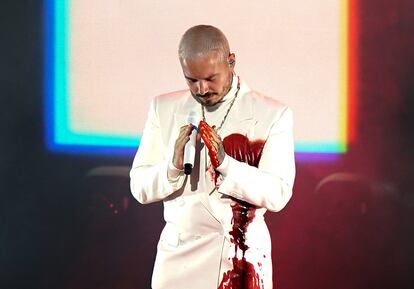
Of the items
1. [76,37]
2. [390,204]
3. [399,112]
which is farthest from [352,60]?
[76,37]

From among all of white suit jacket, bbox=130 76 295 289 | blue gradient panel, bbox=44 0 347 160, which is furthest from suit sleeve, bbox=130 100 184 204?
blue gradient panel, bbox=44 0 347 160

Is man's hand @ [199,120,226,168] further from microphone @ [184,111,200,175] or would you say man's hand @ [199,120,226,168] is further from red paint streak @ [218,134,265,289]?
red paint streak @ [218,134,265,289]

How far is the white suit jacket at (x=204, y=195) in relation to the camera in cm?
182

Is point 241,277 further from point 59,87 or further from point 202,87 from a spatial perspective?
point 59,87

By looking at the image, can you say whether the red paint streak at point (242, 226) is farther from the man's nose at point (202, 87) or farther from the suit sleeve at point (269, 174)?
the man's nose at point (202, 87)

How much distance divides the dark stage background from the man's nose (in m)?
0.96

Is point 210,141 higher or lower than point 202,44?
lower

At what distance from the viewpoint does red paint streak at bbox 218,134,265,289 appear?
1.84m

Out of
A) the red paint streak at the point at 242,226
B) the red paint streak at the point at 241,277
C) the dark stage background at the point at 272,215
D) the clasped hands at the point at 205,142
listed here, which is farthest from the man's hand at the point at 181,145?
the dark stage background at the point at 272,215

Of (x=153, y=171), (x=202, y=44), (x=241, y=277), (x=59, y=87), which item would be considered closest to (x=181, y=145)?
(x=153, y=171)

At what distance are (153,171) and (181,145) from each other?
5.5 inches

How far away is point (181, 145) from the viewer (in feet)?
5.69

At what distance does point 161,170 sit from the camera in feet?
5.91

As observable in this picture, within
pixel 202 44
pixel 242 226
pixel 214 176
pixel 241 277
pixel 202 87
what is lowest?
pixel 241 277
